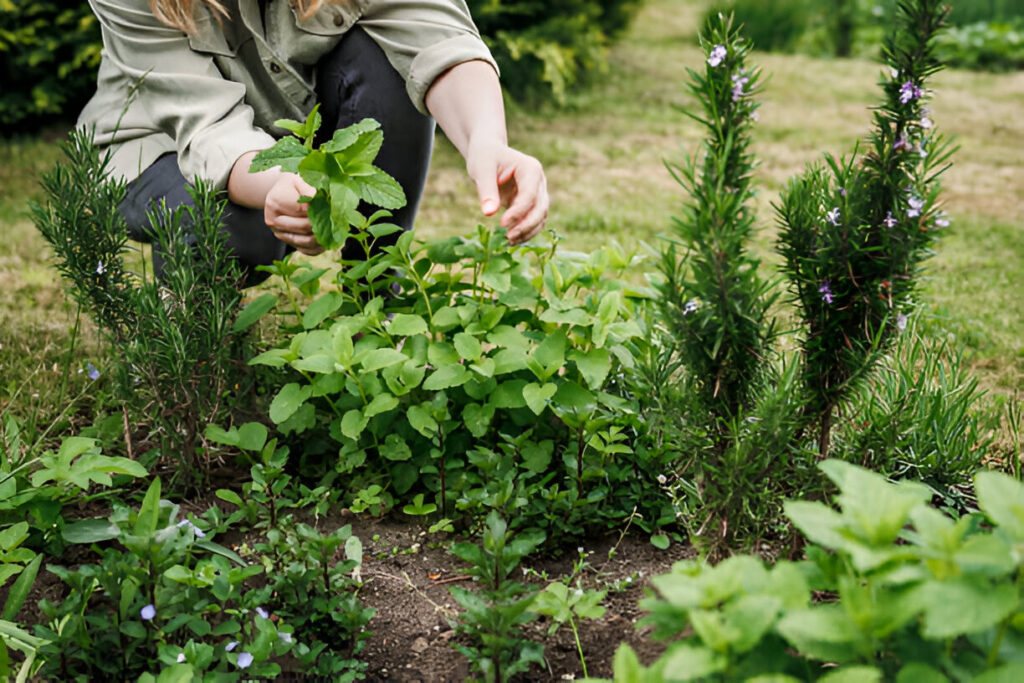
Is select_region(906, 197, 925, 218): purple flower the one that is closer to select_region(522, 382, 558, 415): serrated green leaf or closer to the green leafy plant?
select_region(522, 382, 558, 415): serrated green leaf

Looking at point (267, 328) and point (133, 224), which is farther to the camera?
point (267, 328)

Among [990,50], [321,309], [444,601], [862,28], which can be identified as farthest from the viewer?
[862,28]

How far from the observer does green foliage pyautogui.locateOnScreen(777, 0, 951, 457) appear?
1263 millimetres

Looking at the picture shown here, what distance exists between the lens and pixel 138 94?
2.21 metres

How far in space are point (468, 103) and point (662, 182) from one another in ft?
8.90

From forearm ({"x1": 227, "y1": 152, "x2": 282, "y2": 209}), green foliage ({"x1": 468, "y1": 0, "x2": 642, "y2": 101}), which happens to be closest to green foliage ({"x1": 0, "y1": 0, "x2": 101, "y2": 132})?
green foliage ({"x1": 468, "y1": 0, "x2": 642, "y2": 101})

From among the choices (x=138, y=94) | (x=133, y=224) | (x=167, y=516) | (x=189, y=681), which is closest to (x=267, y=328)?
(x=133, y=224)

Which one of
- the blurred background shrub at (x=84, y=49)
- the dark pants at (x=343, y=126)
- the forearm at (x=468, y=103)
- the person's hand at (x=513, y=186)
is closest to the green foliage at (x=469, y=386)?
the person's hand at (x=513, y=186)

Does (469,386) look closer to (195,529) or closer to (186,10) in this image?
(195,529)

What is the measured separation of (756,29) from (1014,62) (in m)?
2.04

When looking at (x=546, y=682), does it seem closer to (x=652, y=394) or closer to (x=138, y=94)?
(x=652, y=394)

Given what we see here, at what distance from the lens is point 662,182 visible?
456 centimetres

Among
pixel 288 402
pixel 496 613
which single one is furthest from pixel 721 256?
pixel 288 402

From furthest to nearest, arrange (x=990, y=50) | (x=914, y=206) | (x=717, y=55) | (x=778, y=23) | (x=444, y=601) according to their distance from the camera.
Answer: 1. (x=778, y=23)
2. (x=990, y=50)
3. (x=444, y=601)
4. (x=914, y=206)
5. (x=717, y=55)
